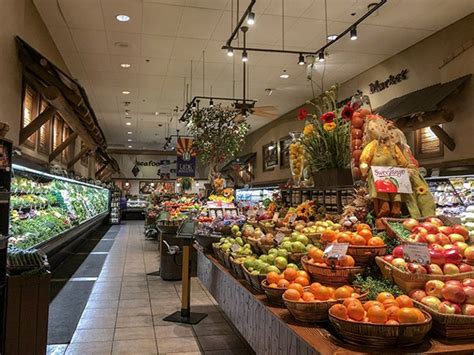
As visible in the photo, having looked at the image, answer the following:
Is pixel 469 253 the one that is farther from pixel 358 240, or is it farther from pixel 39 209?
pixel 39 209

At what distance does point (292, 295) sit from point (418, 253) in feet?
2.28

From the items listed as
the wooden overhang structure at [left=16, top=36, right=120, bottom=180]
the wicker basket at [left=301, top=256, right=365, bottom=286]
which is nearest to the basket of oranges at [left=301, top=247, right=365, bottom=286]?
the wicker basket at [left=301, top=256, right=365, bottom=286]

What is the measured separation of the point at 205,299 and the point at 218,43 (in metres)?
4.89

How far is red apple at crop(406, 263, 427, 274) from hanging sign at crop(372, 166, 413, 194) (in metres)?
0.87

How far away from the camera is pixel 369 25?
275 inches

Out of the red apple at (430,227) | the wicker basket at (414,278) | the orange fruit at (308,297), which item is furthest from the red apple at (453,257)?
the orange fruit at (308,297)

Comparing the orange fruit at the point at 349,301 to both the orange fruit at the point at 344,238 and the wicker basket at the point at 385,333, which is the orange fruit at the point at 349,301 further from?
the orange fruit at the point at 344,238

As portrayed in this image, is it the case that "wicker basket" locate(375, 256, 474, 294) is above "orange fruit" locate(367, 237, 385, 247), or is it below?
below

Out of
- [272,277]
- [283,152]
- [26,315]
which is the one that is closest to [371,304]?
[272,277]

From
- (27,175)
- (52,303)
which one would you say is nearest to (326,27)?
(27,175)

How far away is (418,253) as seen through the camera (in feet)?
6.93

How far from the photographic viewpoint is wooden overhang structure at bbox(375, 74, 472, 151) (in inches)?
249

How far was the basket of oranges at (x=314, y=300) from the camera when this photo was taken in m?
2.00

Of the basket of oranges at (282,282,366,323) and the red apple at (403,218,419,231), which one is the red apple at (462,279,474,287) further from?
the red apple at (403,218,419,231)
